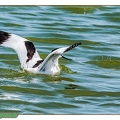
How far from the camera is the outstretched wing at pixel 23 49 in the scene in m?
13.9

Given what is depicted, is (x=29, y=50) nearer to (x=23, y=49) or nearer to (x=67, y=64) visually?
(x=23, y=49)

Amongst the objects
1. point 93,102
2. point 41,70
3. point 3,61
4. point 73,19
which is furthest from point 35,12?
point 93,102

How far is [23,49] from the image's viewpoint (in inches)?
554

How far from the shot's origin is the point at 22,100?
12.2 metres

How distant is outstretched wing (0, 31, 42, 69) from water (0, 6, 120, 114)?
204 mm

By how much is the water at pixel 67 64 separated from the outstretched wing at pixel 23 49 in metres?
0.20

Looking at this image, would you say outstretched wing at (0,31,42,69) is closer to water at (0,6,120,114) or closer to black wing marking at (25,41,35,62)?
black wing marking at (25,41,35,62)

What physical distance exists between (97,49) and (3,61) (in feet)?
7.53

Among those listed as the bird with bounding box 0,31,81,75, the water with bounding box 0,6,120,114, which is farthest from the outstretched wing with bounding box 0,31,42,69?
the water with bounding box 0,6,120,114

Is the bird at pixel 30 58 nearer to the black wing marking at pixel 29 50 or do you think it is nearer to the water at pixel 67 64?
the black wing marking at pixel 29 50

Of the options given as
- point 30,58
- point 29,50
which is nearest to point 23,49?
point 29,50

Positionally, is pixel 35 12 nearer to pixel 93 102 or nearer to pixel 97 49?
pixel 97 49

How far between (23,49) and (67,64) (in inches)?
53.0
